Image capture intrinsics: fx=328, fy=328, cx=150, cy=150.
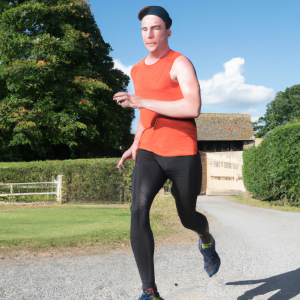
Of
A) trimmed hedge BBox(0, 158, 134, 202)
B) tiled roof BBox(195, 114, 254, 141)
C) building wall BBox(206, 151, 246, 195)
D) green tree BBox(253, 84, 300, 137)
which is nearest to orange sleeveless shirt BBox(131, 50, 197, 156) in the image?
trimmed hedge BBox(0, 158, 134, 202)

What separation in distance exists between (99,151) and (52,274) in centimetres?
2286

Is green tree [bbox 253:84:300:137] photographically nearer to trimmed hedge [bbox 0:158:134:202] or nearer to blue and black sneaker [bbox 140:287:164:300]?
trimmed hedge [bbox 0:158:134:202]

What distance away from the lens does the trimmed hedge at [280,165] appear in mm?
12008

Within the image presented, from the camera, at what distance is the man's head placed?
105 inches

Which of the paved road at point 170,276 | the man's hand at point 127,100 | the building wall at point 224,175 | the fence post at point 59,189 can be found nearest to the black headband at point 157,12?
the man's hand at point 127,100

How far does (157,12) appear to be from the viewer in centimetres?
267

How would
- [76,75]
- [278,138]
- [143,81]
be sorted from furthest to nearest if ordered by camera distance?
1. [76,75]
2. [278,138]
3. [143,81]

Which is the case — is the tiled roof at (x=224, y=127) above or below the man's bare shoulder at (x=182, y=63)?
above

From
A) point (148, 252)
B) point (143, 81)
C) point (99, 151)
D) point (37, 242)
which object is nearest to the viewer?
point (148, 252)

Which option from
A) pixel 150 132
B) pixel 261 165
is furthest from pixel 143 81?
pixel 261 165

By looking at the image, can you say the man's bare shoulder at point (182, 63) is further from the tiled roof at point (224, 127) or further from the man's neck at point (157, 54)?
the tiled roof at point (224, 127)

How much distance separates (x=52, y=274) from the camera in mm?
3605

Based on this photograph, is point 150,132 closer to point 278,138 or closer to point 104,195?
point 278,138

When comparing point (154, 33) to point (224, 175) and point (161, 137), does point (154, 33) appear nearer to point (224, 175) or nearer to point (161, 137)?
point (161, 137)
